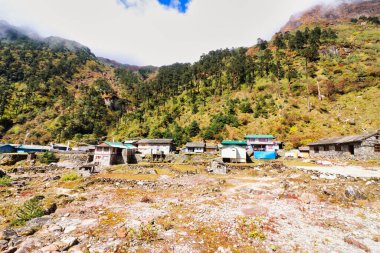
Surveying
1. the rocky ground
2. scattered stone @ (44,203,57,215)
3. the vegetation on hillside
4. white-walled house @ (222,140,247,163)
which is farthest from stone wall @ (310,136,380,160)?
scattered stone @ (44,203,57,215)

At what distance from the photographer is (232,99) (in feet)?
291

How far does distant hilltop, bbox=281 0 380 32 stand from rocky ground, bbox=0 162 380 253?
200 m

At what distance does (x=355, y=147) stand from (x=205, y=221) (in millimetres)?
39745

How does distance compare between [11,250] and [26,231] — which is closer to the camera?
[11,250]

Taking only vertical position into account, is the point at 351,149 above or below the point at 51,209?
above

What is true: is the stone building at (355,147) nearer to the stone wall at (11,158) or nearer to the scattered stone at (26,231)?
the scattered stone at (26,231)

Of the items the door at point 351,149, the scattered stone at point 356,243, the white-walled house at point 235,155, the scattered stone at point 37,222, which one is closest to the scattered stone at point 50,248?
the scattered stone at point 37,222

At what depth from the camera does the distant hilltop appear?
547ft

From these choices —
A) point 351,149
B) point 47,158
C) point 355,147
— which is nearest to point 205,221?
point 355,147

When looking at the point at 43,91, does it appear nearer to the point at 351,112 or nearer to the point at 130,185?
the point at 130,185

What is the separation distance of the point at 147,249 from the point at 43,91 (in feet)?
521

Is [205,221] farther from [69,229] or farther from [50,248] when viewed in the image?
[50,248]

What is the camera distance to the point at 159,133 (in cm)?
7738

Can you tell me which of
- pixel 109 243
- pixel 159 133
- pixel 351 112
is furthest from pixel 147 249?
pixel 351 112
